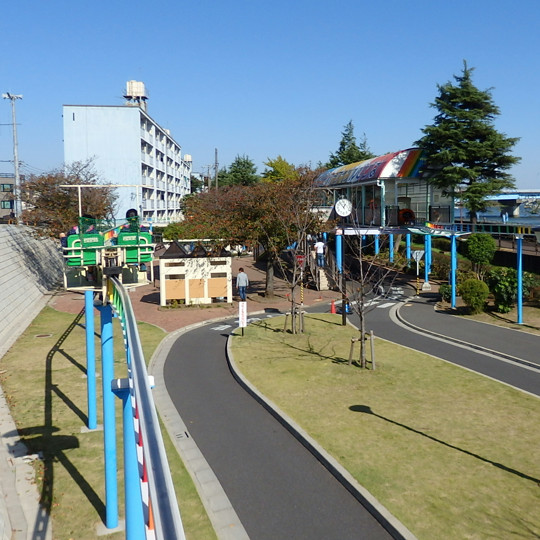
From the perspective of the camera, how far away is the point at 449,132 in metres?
33.0

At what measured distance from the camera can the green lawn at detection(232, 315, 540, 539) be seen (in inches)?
309

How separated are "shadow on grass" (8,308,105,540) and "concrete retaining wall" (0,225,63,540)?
16 cm

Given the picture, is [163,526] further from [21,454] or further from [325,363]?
[325,363]

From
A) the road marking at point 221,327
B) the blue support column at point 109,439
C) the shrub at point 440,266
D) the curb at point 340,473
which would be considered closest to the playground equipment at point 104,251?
the blue support column at point 109,439

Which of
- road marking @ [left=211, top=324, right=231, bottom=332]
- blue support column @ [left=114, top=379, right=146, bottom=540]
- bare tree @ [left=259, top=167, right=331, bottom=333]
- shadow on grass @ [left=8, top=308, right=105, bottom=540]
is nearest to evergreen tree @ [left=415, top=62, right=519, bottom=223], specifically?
bare tree @ [left=259, top=167, right=331, bottom=333]

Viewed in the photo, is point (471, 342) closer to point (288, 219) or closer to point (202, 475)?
point (288, 219)

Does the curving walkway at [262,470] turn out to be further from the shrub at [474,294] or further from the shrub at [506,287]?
the shrub at [506,287]

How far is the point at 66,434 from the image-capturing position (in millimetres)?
11211

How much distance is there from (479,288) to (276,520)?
17626 mm

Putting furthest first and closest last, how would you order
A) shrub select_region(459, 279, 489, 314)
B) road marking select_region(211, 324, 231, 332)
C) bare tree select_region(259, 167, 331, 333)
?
bare tree select_region(259, 167, 331, 333)
shrub select_region(459, 279, 489, 314)
road marking select_region(211, 324, 231, 332)

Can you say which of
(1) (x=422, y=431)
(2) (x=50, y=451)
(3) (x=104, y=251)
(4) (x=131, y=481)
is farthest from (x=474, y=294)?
(4) (x=131, y=481)

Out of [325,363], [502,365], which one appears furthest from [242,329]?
[502,365]

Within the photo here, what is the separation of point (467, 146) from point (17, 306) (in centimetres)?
2627

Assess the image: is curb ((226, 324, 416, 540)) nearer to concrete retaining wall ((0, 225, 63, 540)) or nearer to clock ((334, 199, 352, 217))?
concrete retaining wall ((0, 225, 63, 540))
